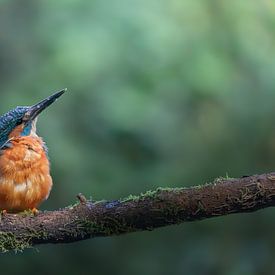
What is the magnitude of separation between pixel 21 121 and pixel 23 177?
49 centimetres

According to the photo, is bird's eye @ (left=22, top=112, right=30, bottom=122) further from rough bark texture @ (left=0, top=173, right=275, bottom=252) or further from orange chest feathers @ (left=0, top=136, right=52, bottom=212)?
rough bark texture @ (left=0, top=173, right=275, bottom=252)

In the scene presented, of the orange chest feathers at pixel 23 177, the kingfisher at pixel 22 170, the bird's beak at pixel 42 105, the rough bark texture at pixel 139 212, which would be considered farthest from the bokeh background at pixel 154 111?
the rough bark texture at pixel 139 212

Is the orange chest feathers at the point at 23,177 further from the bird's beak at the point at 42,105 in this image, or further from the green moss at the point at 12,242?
the green moss at the point at 12,242

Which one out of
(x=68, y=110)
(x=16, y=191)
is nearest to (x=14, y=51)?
(x=68, y=110)

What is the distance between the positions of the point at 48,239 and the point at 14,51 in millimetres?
2994

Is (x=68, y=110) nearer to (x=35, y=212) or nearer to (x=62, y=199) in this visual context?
(x=62, y=199)

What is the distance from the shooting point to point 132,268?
5852 millimetres

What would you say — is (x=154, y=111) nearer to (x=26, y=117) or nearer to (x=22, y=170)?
(x=26, y=117)

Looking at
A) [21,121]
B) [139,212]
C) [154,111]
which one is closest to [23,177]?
[21,121]

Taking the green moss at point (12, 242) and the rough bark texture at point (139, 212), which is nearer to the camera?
the rough bark texture at point (139, 212)

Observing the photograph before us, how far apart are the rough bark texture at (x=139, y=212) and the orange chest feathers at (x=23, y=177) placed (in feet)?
1.15

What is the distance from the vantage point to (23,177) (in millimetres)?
4051

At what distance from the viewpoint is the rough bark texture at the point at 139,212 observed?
3.23 metres

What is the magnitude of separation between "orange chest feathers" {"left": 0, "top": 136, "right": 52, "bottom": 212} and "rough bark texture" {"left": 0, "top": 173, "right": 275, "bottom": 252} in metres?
0.35
